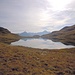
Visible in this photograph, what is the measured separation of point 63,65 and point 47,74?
4518 mm

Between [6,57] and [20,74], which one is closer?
[20,74]

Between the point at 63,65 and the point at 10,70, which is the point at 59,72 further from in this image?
the point at 10,70

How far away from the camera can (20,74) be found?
1497cm

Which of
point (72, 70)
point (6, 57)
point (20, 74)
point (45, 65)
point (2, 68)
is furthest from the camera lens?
point (6, 57)

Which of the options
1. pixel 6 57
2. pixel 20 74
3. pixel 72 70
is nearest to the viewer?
pixel 20 74

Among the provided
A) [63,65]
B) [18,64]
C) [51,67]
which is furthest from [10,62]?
[63,65]

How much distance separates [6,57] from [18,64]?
329 cm

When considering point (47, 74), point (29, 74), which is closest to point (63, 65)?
point (47, 74)

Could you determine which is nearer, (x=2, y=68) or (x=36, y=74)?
(x=36, y=74)

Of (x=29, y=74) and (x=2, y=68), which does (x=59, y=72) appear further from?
(x=2, y=68)

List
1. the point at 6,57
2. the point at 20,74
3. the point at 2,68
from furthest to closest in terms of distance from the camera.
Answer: the point at 6,57
the point at 2,68
the point at 20,74

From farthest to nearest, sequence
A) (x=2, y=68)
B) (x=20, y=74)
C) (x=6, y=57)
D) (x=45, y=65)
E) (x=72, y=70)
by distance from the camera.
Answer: (x=6, y=57)
(x=45, y=65)
(x=72, y=70)
(x=2, y=68)
(x=20, y=74)

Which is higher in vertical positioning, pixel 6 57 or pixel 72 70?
pixel 6 57

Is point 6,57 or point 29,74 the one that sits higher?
point 6,57
